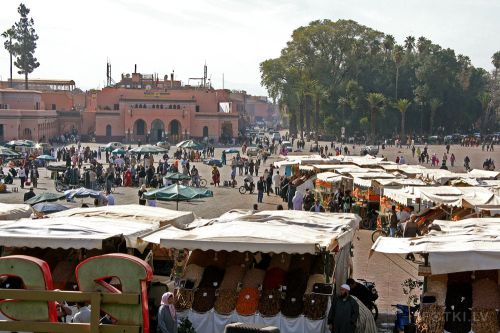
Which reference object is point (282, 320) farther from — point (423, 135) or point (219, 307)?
point (423, 135)

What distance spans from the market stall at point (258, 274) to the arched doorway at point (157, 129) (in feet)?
219

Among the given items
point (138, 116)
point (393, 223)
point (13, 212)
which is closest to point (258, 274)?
point (13, 212)

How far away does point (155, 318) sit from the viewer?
1109cm

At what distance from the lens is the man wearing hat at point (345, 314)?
9.97 metres

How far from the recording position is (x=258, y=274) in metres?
11.4

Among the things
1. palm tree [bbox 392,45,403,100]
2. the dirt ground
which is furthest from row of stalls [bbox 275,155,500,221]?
palm tree [bbox 392,45,403,100]

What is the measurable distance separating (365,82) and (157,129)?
20162 mm

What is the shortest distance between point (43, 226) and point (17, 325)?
6.14 metres

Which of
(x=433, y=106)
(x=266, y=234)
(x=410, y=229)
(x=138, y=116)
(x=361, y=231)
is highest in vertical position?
(x=433, y=106)

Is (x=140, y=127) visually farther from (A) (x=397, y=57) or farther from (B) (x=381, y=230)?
(B) (x=381, y=230)

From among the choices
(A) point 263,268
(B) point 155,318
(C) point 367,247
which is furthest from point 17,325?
(C) point 367,247

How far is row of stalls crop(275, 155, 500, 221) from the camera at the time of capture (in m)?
19.0

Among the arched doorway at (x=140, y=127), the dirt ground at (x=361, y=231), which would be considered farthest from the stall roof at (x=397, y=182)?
the arched doorway at (x=140, y=127)

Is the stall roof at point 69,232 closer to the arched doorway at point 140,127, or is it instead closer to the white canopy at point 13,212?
the white canopy at point 13,212
